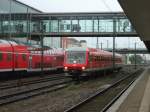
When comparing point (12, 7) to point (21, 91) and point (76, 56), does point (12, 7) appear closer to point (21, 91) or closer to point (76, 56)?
point (76, 56)

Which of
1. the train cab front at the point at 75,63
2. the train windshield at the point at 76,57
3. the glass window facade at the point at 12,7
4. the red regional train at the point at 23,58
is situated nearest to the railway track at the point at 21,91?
the train cab front at the point at 75,63

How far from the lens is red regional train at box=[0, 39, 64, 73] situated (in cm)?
3428

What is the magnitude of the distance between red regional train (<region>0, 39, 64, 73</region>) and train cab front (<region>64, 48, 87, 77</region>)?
472cm

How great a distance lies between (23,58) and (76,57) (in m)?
6.12

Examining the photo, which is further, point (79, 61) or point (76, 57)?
point (76, 57)

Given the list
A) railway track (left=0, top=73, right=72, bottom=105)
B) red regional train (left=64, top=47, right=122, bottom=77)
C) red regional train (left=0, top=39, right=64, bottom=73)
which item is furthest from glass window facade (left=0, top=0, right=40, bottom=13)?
railway track (left=0, top=73, right=72, bottom=105)

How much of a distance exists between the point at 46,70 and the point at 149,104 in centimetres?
3253

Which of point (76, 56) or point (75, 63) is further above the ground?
point (76, 56)

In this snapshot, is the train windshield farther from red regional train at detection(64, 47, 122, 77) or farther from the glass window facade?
the glass window facade

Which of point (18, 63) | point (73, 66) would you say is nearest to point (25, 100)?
point (73, 66)

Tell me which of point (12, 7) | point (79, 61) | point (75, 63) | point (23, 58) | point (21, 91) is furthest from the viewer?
point (12, 7)

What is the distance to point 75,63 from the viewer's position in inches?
1353

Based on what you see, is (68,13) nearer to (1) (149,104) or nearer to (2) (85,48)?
(2) (85,48)

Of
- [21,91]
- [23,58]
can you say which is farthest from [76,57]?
[21,91]
